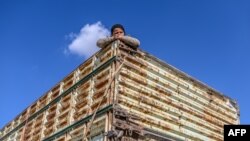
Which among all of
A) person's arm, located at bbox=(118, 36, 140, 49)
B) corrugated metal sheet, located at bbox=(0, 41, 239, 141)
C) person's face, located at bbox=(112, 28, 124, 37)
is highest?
person's face, located at bbox=(112, 28, 124, 37)

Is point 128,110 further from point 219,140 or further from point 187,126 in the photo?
point 219,140

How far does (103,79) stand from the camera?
12.9 metres

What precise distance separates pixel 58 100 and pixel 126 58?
4404 millimetres

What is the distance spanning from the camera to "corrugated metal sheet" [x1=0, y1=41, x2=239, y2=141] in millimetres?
11989

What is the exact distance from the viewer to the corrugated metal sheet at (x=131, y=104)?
1199 cm

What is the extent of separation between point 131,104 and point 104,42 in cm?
276

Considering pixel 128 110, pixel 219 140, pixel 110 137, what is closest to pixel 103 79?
pixel 128 110

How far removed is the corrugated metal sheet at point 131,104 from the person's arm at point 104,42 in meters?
0.24

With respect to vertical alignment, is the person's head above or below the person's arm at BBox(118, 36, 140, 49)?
above

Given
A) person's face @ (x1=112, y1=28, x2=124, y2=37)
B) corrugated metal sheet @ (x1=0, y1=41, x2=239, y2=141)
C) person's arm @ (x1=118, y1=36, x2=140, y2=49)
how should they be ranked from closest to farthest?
corrugated metal sheet @ (x1=0, y1=41, x2=239, y2=141) → person's arm @ (x1=118, y1=36, x2=140, y2=49) → person's face @ (x1=112, y1=28, x2=124, y2=37)

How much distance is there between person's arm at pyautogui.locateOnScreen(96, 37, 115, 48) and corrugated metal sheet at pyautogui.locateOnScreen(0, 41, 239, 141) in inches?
9.5

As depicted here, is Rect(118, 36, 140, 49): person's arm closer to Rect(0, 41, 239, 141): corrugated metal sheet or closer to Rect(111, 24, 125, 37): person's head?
Rect(0, 41, 239, 141): corrugated metal sheet

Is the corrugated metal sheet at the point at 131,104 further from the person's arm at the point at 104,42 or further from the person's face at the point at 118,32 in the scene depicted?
the person's face at the point at 118,32

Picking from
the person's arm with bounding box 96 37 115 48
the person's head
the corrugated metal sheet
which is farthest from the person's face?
the corrugated metal sheet
